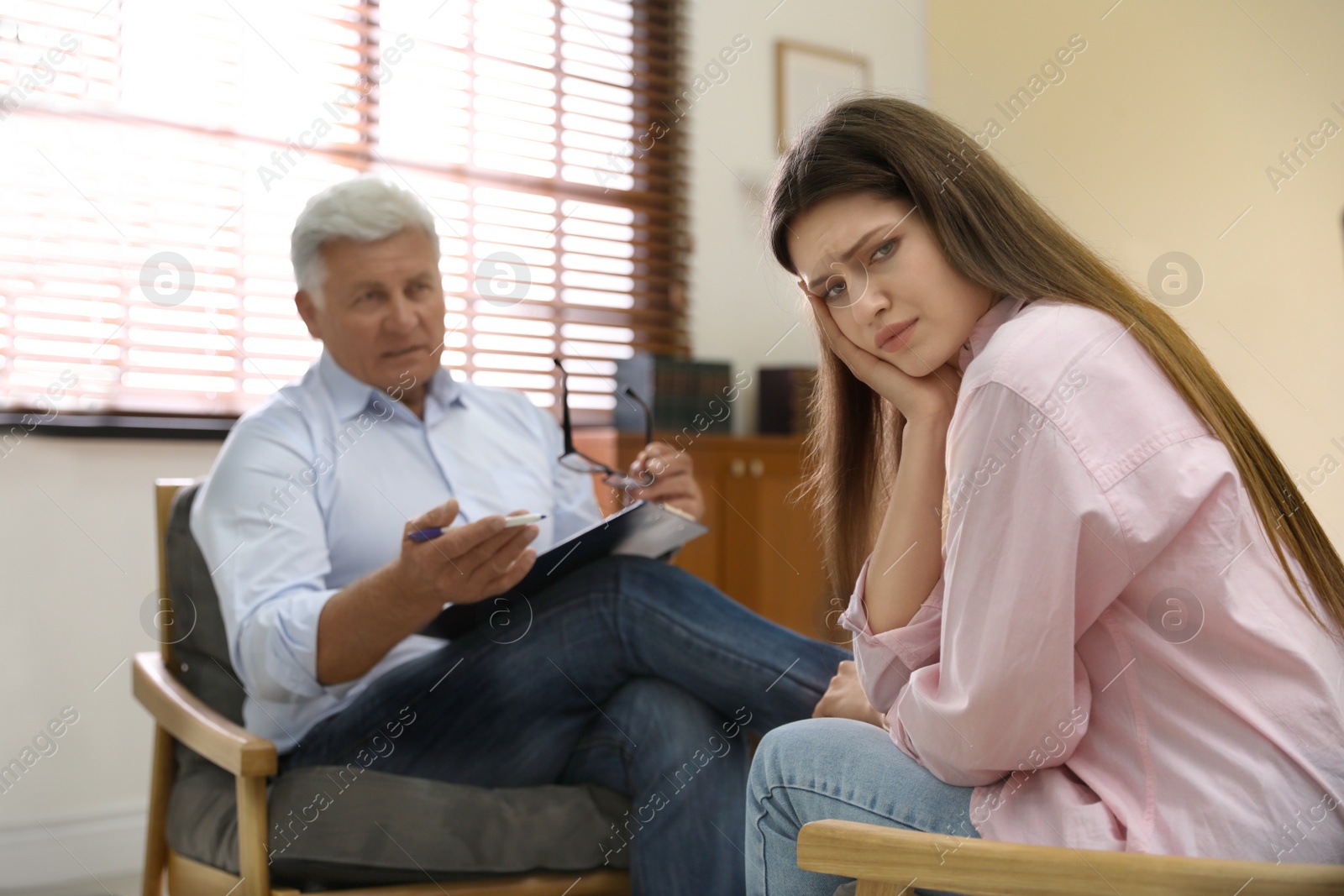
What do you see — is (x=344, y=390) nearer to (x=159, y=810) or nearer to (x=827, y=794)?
(x=159, y=810)

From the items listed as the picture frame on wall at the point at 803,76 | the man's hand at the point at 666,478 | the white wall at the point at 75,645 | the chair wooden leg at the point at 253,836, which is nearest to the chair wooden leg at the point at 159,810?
the chair wooden leg at the point at 253,836

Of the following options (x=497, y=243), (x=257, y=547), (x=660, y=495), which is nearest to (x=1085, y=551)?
(x=660, y=495)

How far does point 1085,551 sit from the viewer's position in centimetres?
63

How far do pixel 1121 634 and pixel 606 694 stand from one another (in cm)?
66

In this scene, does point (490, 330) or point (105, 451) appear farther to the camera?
point (490, 330)

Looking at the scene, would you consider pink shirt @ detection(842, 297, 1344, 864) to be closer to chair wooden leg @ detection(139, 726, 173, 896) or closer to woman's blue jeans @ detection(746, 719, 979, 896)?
woman's blue jeans @ detection(746, 719, 979, 896)

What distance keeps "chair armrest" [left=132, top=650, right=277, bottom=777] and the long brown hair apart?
2.27ft

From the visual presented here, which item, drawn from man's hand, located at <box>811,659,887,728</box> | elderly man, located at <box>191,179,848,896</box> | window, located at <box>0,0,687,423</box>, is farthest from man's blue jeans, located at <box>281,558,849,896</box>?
window, located at <box>0,0,687,423</box>

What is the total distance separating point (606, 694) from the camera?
1171 mm

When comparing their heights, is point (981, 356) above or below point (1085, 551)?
above

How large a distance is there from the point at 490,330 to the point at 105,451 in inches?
35.7

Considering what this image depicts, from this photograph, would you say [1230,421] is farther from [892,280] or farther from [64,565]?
[64,565]

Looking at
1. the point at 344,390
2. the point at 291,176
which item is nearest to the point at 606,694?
the point at 344,390

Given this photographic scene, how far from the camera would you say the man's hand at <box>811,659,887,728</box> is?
917mm
